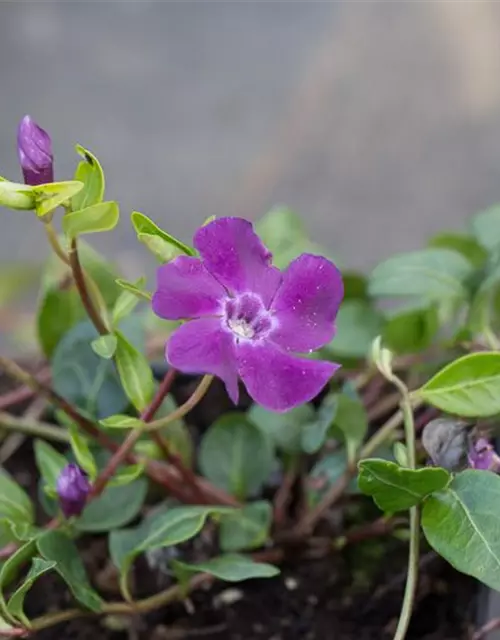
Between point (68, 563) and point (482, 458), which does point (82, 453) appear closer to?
point (68, 563)

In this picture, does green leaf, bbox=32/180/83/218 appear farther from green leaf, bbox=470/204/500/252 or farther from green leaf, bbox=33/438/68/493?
green leaf, bbox=470/204/500/252

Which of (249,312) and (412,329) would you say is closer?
(249,312)

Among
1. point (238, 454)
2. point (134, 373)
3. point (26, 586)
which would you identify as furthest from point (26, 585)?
point (238, 454)

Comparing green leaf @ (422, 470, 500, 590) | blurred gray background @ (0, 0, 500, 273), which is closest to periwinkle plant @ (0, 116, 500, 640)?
green leaf @ (422, 470, 500, 590)

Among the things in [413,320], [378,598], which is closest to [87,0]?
[413,320]

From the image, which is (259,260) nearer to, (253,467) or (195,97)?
(253,467)
